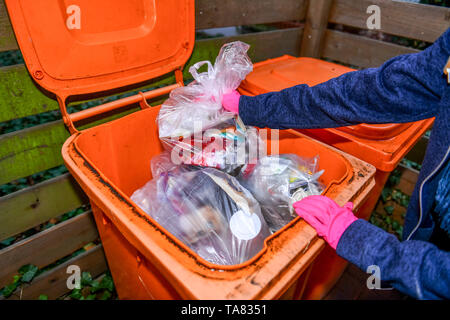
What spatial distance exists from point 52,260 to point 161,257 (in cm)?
103

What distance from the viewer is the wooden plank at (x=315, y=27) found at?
1836mm

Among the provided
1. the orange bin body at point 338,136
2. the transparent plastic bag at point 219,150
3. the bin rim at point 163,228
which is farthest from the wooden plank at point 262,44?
the bin rim at point 163,228

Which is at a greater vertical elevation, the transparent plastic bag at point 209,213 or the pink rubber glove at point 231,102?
the pink rubber glove at point 231,102

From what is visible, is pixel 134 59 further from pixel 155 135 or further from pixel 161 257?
pixel 161 257

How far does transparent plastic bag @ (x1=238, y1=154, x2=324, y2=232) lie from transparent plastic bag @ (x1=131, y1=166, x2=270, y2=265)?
122 mm

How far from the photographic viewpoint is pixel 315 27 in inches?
74.4

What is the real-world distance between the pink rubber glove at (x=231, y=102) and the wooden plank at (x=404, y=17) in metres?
1.16

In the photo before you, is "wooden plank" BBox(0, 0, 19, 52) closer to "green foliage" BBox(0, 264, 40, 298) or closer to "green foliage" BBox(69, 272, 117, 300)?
"green foliage" BBox(0, 264, 40, 298)

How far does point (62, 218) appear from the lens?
5.84 ft

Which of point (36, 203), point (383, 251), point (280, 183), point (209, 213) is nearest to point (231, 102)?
point (280, 183)

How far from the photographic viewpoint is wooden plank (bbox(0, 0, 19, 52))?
91 centimetres

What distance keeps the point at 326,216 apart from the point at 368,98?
0.37 meters

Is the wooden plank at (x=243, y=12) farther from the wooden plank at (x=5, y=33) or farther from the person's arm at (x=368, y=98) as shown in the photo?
the wooden plank at (x=5, y=33)

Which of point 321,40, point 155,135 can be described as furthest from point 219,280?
point 321,40
